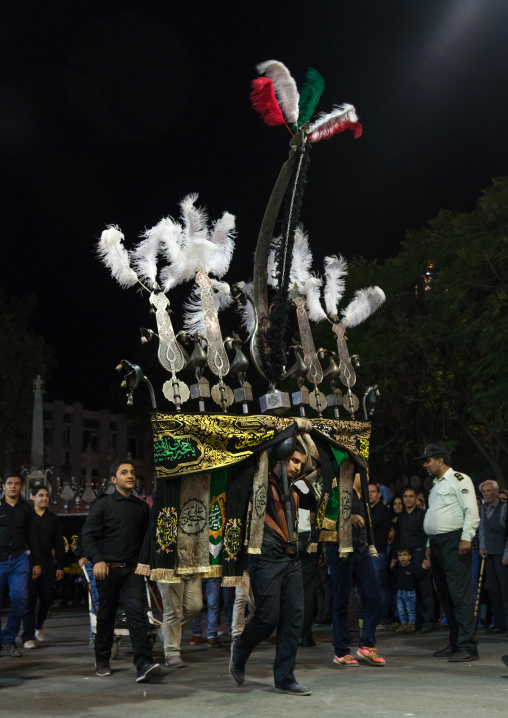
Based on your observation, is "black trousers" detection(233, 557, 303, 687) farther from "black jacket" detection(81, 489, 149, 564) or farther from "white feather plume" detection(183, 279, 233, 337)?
"white feather plume" detection(183, 279, 233, 337)

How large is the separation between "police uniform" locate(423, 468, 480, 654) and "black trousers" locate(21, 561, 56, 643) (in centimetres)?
508

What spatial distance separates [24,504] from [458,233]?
57.0 feet

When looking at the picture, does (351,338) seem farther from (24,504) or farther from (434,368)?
(24,504)

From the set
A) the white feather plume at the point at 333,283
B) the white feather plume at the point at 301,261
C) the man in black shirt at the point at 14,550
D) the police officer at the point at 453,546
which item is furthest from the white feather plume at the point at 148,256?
the police officer at the point at 453,546

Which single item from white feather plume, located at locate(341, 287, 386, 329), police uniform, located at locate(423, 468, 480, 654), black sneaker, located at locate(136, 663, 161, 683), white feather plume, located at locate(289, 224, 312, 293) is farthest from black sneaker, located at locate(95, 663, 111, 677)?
white feather plume, located at locate(341, 287, 386, 329)

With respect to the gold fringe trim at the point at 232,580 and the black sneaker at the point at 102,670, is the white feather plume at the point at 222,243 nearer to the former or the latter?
the gold fringe trim at the point at 232,580

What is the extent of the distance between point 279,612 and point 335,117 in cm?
500

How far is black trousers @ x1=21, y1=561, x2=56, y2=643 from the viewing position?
11117 millimetres

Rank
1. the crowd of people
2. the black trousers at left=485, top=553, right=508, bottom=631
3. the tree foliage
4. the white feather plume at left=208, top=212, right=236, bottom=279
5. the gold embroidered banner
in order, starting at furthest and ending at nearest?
the tree foliage, the black trousers at left=485, top=553, right=508, bottom=631, the white feather plume at left=208, top=212, right=236, bottom=279, the gold embroidered banner, the crowd of people

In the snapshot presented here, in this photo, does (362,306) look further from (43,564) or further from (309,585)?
(43,564)

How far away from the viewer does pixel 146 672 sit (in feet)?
25.1

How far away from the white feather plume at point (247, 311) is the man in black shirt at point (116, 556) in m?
2.27

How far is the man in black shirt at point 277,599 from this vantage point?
277 inches

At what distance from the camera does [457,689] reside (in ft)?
23.6
